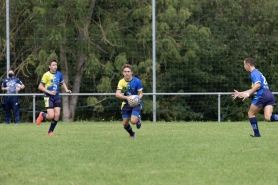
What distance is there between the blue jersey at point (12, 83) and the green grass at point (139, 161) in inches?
395

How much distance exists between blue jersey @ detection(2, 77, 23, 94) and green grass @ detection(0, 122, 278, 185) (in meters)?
10.0

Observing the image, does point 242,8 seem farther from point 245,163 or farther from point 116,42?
point 245,163

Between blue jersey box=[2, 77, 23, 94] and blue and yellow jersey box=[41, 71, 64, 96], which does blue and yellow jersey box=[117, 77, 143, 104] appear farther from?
blue jersey box=[2, 77, 23, 94]

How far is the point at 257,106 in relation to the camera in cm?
1387

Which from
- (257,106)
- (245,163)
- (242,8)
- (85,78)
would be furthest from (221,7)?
(245,163)

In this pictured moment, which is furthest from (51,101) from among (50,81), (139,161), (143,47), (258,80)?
(143,47)

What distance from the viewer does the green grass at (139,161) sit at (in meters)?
8.38

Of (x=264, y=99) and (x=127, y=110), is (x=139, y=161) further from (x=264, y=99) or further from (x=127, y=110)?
(x=264, y=99)

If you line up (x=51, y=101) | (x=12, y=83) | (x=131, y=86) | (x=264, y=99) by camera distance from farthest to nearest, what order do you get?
(x=12, y=83) < (x=51, y=101) < (x=131, y=86) < (x=264, y=99)

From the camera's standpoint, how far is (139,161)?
9766 mm

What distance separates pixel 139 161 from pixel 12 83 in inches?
553

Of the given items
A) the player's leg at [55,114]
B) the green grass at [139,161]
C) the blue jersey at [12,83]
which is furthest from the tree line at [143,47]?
the green grass at [139,161]

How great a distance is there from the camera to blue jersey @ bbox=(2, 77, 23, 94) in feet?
75.6

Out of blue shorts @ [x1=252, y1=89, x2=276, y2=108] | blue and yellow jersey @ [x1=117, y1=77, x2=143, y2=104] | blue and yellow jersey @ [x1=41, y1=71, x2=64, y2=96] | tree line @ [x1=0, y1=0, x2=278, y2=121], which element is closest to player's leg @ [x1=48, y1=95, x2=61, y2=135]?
blue and yellow jersey @ [x1=41, y1=71, x2=64, y2=96]
